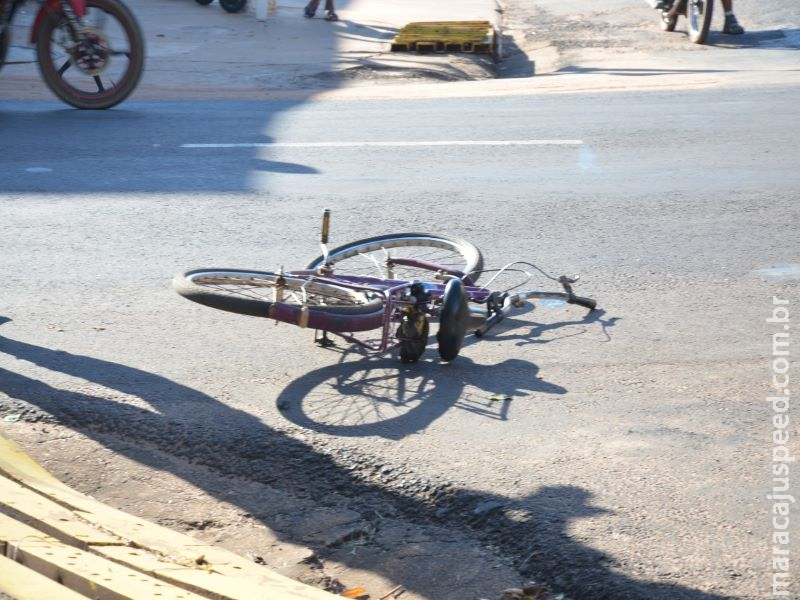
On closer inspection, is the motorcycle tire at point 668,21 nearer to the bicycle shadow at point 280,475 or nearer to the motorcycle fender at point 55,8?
the motorcycle fender at point 55,8

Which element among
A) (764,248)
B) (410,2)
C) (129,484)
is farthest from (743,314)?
(410,2)

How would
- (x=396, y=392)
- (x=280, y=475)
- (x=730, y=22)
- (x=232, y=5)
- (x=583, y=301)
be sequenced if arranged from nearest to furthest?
1. (x=280, y=475)
2. (x=396, y=392)
3. (x=583, y=301)
4. (x=730, y=22)
5. (x=232, y=5)

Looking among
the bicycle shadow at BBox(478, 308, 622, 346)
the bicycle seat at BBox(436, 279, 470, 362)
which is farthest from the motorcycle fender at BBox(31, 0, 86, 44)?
the bicycle seat at BBox(436, 279, 470, 362)

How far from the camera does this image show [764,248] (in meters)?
6.69

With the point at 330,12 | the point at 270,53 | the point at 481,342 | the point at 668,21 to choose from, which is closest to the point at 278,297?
the point at 481,342

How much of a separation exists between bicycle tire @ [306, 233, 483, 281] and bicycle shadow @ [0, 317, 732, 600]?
1.35m

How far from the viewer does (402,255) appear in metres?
6.49

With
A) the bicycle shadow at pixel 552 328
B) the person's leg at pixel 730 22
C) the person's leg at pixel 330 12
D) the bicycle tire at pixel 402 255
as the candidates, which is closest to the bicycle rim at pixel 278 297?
the bicycle tire at pixel 402 255

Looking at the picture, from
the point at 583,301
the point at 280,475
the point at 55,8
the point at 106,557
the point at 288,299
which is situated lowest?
the point at 280,475

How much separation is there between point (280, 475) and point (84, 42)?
288 inches

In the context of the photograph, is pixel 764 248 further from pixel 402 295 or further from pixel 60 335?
pixel 60 335

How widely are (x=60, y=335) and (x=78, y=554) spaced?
8.00 feet

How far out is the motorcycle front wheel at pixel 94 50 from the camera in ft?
33.8

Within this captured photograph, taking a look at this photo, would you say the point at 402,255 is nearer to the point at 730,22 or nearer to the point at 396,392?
the point at 396,392
